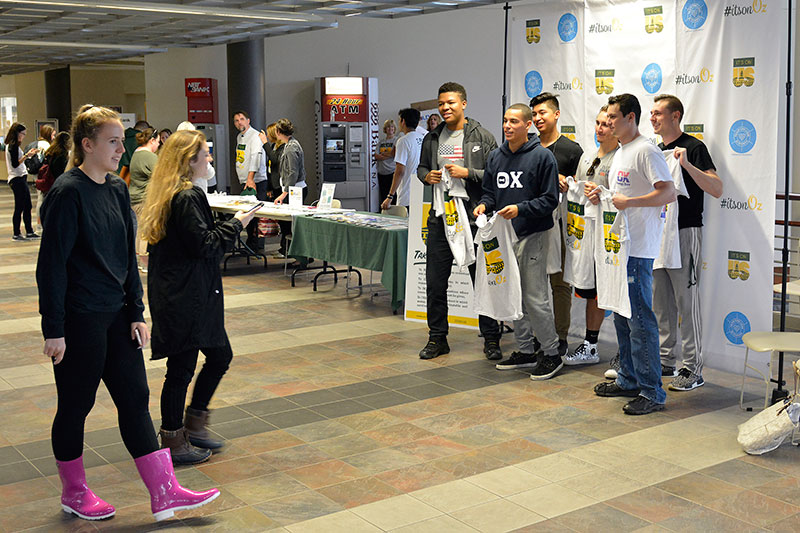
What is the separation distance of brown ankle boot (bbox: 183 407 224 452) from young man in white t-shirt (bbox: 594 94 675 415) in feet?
7.61

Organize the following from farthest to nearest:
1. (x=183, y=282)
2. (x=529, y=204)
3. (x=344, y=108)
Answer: (x=344, y=108), (x=529, y=204), (x=183, y=282)

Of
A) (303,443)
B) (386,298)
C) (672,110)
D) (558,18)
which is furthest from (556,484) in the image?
(386,298)

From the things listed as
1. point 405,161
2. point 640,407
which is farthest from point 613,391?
point 405,161

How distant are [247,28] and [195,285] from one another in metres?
11.5

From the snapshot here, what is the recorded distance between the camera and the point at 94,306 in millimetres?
3342

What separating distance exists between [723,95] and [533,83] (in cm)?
170

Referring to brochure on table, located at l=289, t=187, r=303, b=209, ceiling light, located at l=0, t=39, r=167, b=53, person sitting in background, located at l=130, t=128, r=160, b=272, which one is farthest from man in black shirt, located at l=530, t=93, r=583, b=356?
ceiling light, located at l=0, t=39, r=167, b=53

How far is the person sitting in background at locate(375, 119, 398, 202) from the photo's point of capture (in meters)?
14.4

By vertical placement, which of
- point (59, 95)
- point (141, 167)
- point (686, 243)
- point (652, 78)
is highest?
point (59, 95)

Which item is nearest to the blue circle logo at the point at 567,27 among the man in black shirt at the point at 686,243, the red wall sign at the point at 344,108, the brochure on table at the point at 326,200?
the man in black shirt at the point at 686,243

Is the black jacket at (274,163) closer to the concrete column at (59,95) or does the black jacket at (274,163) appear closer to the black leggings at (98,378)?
the black leggings at (98,378)

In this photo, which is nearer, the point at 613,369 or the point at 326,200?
the point at 613,369

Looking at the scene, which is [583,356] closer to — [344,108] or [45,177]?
[45,177]

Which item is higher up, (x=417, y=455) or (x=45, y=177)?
(x=45, y=177)
